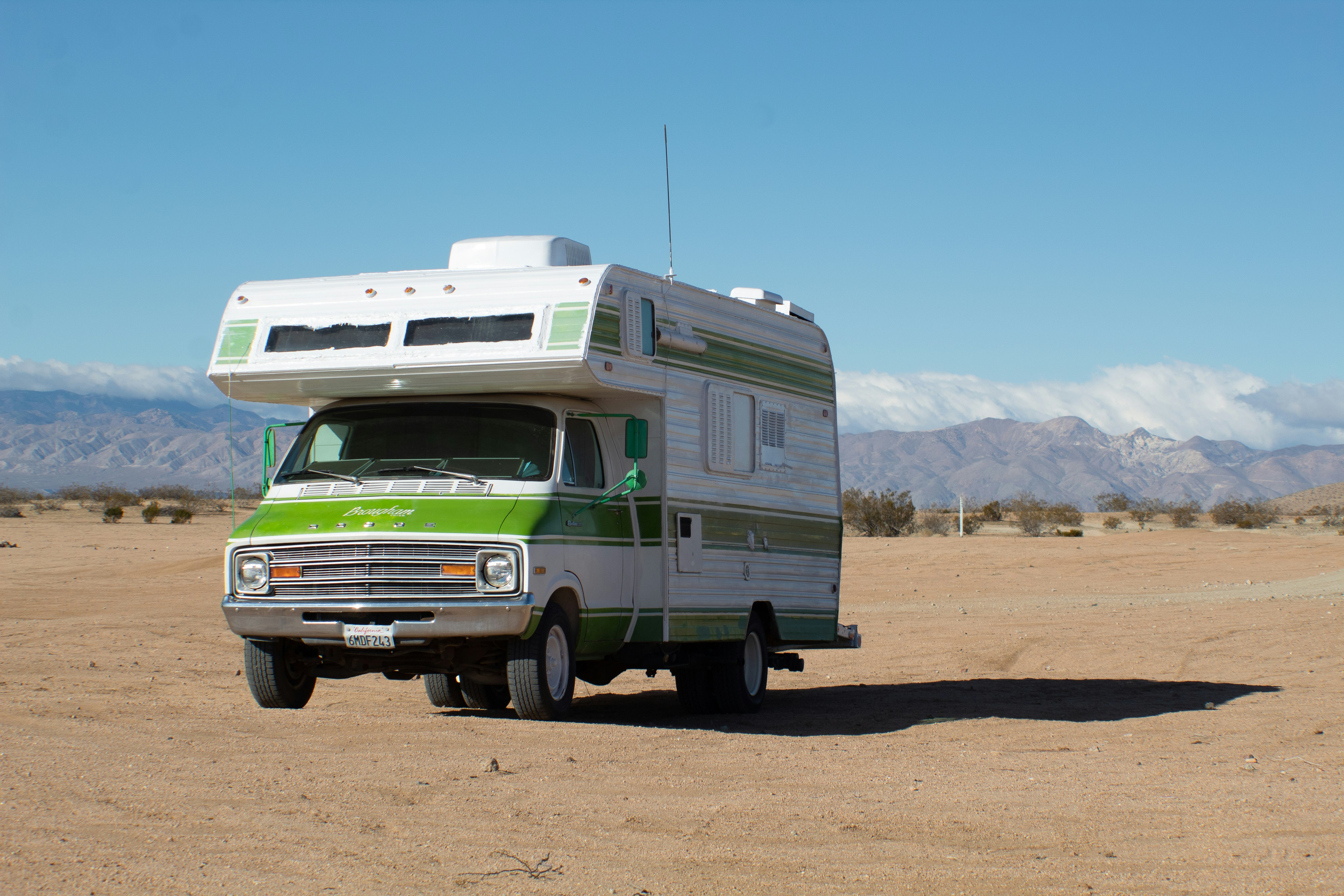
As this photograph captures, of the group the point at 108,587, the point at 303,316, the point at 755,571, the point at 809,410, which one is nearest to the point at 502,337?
the point at 303,316

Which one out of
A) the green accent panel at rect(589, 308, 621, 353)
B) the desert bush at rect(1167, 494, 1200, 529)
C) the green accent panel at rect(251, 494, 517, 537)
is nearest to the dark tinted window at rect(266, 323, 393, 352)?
the green accent panel at rect(251, 494, 517, 537)

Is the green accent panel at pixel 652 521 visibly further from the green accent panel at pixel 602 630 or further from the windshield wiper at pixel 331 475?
the windshield wiper at pixel 331 475

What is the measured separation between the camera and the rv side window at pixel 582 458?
11.0m

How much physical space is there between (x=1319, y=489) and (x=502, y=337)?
358 feet

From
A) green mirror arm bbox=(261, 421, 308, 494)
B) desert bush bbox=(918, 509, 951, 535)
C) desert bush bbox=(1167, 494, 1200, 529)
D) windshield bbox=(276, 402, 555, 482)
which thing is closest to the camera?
windshield bbox=(276, 402, 555, 482)

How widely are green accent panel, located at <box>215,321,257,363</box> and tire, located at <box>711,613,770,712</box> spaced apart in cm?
499

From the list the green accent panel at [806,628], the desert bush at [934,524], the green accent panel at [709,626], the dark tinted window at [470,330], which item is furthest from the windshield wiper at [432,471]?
the desert bush at [934,524]

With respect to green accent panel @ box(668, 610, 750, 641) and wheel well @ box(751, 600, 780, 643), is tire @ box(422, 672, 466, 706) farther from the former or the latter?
wheel well @ box(751, 600, 780, 643)

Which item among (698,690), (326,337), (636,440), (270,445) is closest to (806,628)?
(698,690)

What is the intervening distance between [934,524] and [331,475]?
4500 centimetres

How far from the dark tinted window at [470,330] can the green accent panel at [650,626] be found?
2.59 m

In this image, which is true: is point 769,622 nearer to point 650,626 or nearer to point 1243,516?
point 650,626

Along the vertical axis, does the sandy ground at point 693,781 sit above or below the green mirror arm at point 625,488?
below

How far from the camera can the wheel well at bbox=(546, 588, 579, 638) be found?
10.8 m
